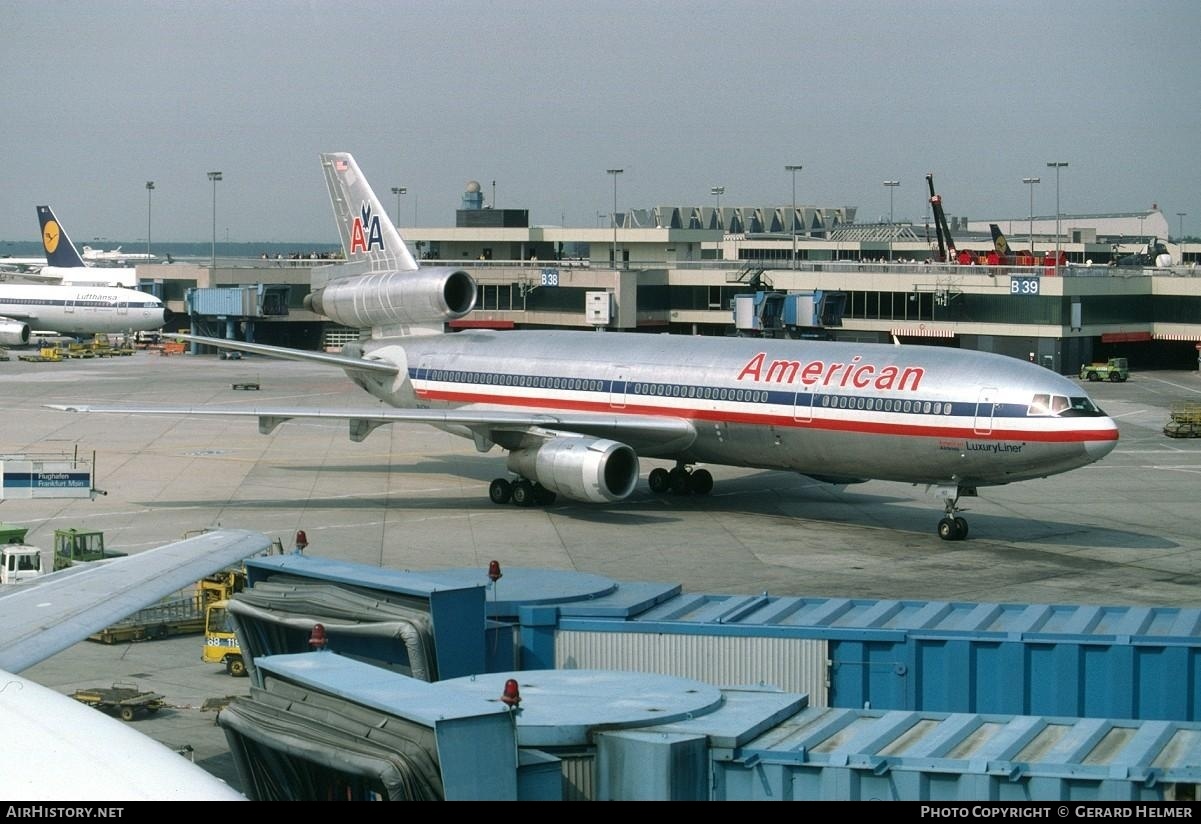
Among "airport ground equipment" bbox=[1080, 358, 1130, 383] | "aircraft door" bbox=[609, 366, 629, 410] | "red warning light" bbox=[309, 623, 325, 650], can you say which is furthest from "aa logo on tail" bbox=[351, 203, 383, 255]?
"airport ground equipment" bbox=[1080, 358, 1130, 383]

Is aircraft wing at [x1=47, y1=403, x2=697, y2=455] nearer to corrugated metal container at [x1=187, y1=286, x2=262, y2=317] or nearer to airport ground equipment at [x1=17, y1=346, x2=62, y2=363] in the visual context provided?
corrugated metal container at [x1=187, y1=286, x2=262, y2=317]

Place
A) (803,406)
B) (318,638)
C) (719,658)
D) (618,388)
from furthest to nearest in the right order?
(618,388), (803,406), (719,658), (318,638)

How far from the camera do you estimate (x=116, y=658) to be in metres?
25.3

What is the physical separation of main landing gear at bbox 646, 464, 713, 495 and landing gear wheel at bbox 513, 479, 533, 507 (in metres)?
4.44

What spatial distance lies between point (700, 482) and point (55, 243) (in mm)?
97763

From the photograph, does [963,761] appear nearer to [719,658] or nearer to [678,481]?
[719,658]

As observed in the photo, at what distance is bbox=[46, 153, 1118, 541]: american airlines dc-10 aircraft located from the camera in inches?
1371

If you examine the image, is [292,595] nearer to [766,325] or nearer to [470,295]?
[470,295]

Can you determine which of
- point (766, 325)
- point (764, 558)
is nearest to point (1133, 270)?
point (766, 325)

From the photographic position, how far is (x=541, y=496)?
135ft

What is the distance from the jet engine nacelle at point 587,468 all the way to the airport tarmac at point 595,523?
96cm

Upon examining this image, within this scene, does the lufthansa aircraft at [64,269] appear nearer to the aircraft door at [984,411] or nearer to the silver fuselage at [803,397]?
the silver fuselage at [803,397]

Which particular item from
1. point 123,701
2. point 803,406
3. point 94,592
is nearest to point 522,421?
point 803,406
